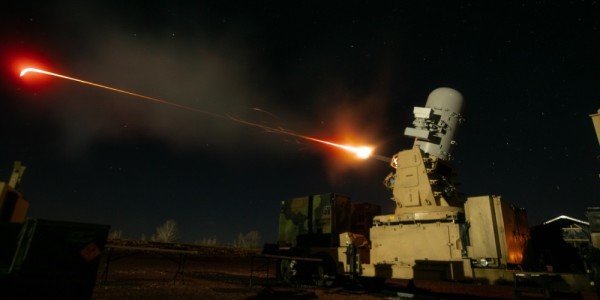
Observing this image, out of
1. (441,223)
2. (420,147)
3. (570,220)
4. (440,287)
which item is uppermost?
(420,147)

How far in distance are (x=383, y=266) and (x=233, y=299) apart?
18.1 ft

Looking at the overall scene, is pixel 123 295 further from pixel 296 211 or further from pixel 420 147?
pixel 420 147

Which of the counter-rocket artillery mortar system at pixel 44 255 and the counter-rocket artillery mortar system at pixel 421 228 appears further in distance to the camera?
the counter-rocket artillery mortar system at pixel 421 228

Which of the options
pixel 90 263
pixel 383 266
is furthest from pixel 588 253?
pixel 90 263

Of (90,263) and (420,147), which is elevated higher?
(420,147)

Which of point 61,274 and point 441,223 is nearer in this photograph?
point 61,274

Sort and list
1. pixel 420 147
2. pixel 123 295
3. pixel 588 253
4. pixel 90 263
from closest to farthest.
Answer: pixel 90 263 < pixel 588 253 < pixel 123 295 < pixel 420 147

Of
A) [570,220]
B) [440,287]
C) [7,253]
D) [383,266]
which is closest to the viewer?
[7,253]

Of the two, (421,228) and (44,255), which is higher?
(421,228)

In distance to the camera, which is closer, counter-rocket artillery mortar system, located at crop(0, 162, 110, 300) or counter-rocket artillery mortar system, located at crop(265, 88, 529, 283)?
counter-rocket artillery mortar system, located at crop(0, 162, 110, 300)

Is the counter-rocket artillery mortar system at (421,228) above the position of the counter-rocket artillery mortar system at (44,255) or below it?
above

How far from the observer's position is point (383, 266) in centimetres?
1178

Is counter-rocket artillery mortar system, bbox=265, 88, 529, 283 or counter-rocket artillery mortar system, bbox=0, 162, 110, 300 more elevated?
counter-rocket artillery mortar system, bbox=265, 88, 529, 283

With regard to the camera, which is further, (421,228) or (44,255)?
(421,228)
